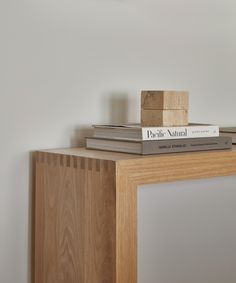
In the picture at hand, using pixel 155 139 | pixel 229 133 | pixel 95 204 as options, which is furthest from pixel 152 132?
pixel 229 133

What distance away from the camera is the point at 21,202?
4.64 ft

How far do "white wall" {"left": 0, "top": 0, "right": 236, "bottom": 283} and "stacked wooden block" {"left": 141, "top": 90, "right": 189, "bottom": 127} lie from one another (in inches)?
7.3

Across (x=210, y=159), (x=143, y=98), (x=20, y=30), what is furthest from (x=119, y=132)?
(x=20, y=30)

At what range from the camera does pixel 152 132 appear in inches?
51.9

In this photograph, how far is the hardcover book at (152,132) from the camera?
131cm

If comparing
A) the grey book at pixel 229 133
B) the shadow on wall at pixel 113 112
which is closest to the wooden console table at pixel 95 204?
the shadow on wall at pixel 113 112

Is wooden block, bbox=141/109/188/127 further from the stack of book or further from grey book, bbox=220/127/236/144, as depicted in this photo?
grey book, bbox=220/127/236/144

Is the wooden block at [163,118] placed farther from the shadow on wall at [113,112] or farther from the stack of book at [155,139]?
the shadow on wall at [113,112]

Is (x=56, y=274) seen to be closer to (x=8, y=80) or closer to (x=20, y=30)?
(x=8, y=80)

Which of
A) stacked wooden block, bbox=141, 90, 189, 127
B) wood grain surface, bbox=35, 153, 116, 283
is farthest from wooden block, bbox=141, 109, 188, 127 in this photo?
wood grain surface, bbox=35, 153, 116, 283

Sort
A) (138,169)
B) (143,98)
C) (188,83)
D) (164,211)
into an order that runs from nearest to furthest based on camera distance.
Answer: (138,169) < (164,211) < (143,98) < (188,83)

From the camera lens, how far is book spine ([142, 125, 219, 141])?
4.31 ft

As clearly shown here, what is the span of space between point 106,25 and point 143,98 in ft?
0.88

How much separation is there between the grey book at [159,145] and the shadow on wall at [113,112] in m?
0.08
